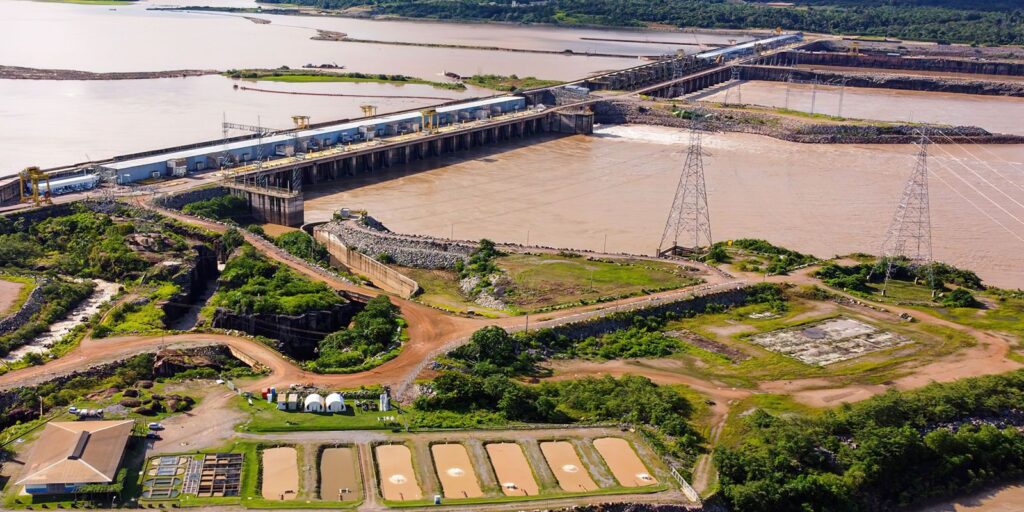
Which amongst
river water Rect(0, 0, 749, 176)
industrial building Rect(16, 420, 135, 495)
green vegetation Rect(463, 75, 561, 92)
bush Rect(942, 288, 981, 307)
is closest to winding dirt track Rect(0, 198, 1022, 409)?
bush Rect(942, 288, 981, 307)

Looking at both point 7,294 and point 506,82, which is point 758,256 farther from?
point 506,82

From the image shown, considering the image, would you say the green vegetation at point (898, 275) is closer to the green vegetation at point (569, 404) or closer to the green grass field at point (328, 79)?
the green vegetation at point (569, 404)

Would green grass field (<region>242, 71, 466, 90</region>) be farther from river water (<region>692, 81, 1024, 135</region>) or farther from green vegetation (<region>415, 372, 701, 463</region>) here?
green vegetation (<region>415, 372, 701, 463</region>)

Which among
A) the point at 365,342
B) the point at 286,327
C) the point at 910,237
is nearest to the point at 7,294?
the point at 286,327

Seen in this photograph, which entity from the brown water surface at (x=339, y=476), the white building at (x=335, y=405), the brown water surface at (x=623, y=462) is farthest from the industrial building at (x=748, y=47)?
the brown water surface at (x=339, y=476)

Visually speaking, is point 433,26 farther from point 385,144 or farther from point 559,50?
point 385,144
